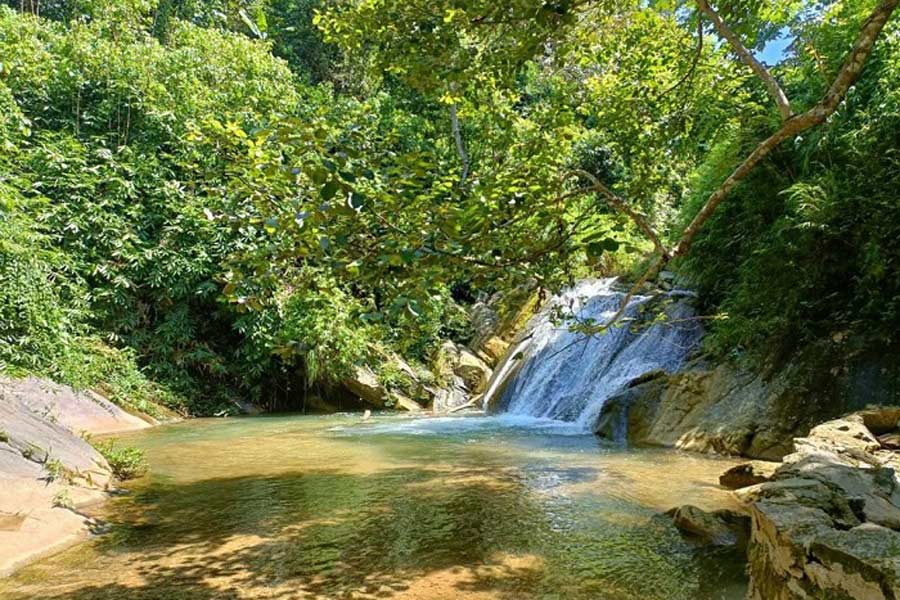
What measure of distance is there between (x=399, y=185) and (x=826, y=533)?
2.49 metres

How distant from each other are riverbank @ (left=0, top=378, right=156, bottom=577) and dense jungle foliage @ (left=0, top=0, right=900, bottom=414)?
6.88 feet

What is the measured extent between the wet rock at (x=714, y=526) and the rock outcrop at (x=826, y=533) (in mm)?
544

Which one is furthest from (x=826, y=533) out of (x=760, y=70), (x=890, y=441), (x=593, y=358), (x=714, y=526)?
(x=593, y=358)

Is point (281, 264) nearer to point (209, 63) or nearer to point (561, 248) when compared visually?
point (561, 248)

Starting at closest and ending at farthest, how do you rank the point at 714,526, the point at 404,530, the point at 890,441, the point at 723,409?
the point at 714,526, the point at 404,530, the point at 890,441, the point at 723,409

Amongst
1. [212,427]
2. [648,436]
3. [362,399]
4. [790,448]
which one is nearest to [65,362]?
[212,427]

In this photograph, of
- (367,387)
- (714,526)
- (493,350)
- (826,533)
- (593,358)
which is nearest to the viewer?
(826,533)

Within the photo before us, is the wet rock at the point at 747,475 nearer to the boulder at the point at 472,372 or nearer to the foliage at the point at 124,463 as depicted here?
the foliage at the point at 124,463

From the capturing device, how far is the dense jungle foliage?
3275 mm

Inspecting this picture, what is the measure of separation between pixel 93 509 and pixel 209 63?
49.0 ft

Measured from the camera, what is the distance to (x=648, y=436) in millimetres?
8117

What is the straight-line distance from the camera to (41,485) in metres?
4.70

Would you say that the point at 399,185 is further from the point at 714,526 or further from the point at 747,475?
the point at 747,475

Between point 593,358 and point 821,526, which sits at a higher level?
point 593,358
